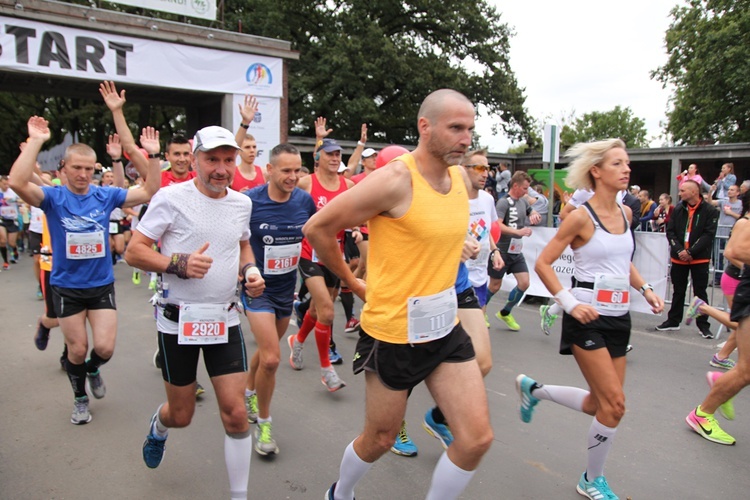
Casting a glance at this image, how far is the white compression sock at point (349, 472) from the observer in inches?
109

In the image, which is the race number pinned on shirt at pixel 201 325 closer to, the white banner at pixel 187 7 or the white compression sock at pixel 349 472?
the white compression sock at pixel 349 472

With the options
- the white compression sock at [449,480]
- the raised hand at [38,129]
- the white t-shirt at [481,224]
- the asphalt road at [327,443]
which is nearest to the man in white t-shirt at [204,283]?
the asphalt road at [327,443]

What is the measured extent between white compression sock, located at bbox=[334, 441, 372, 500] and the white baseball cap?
1662 millimetres

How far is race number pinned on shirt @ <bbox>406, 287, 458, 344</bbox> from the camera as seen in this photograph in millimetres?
2607

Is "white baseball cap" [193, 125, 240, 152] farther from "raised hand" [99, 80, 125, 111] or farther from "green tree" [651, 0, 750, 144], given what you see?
"green tree" [651, 0, 750, 144]

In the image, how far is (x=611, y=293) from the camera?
3.40m

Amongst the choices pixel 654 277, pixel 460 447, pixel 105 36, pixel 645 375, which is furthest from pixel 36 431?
pixel 105 36

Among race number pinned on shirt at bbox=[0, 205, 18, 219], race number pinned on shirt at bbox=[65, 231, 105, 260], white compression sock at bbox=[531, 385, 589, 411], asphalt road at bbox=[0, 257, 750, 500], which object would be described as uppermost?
race number pinned on shirt at bbox=[0, 205, 18, 219]

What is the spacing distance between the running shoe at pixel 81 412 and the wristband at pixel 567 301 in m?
3.61

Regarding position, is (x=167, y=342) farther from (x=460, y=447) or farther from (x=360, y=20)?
(x=360, y=20)

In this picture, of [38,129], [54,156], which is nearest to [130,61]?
[54,156]

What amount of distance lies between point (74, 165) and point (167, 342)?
81.7 inches

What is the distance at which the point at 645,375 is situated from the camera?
5.63 m

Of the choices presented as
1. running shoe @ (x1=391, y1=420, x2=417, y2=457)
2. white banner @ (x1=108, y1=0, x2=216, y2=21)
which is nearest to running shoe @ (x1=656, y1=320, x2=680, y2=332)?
running shoe @ (x1=391, y1=420, x2=417, y2=457)
